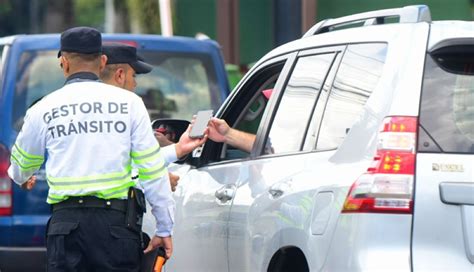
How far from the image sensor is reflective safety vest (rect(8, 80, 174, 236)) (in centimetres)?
540

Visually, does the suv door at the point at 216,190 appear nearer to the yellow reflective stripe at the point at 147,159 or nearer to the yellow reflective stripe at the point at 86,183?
the yellow reflective stripe at the point at 147,159

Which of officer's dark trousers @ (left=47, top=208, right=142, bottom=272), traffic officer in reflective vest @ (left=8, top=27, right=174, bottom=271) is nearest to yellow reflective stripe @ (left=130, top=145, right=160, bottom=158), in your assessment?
traffic officer in reflective vest @ (left=8, top=27, right=174, bottom=271)

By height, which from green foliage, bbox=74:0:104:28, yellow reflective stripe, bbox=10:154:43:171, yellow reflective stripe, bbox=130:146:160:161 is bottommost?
green foliage, bbox=74:0:104:28

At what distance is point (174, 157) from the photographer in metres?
6.52

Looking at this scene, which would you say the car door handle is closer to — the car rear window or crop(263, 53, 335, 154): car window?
crop(263, 53, 335, 154): car window

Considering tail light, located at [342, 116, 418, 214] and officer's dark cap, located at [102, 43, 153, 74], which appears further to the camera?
officer's dark cap, located at [102, 43, 153, 74]

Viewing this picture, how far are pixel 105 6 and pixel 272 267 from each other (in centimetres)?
1458

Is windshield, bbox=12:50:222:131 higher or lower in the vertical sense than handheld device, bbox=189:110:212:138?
lower

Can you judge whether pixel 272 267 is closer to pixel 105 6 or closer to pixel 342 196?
pixel 342 196

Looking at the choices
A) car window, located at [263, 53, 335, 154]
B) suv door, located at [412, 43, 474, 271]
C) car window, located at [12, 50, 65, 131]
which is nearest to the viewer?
Answer: suv door, located at [412, 43, 474, 271]

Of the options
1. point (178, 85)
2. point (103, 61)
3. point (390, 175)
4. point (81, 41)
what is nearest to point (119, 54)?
point (103, 61)

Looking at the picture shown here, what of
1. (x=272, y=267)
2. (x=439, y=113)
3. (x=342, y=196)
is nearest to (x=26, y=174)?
(x=272, y=267)

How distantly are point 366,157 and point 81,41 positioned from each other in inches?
55.5

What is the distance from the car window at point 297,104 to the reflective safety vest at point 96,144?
70 centimetres
